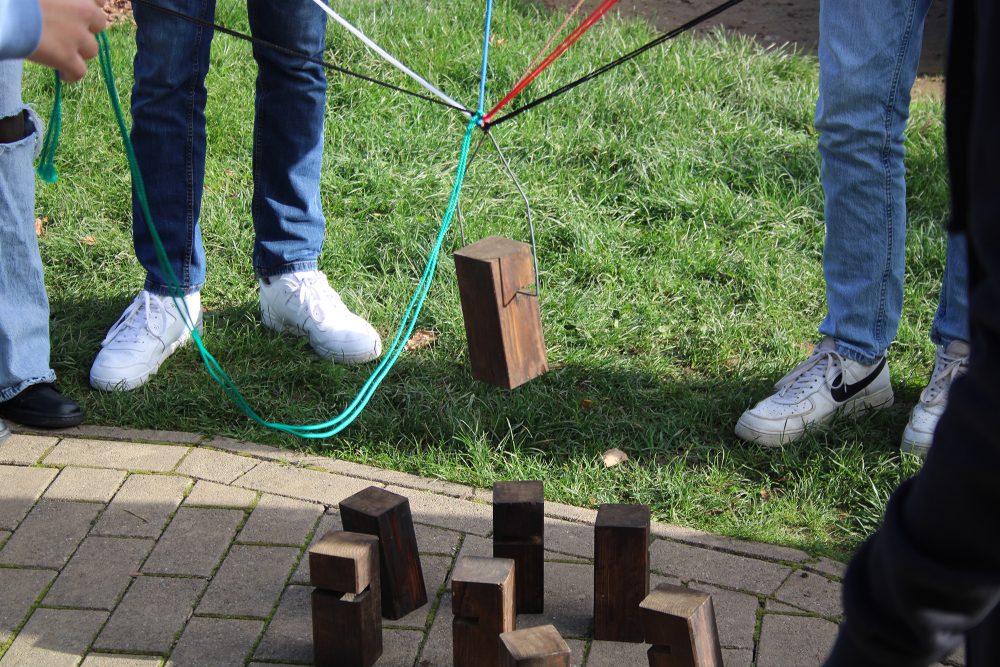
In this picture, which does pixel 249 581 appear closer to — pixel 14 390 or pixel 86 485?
pixel 86 485

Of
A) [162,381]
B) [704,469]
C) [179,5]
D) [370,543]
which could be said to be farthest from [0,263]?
[704,469]

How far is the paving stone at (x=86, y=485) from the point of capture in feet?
9.64

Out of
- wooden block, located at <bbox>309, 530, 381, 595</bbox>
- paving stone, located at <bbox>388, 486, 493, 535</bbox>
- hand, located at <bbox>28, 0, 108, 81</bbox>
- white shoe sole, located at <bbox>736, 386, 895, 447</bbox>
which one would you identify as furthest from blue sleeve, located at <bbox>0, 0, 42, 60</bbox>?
white shoe sole, located at <bbox>736, 386, 895, 447</bbox>

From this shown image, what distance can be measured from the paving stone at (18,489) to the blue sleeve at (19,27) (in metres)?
1.34

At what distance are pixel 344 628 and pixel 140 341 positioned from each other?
165cm

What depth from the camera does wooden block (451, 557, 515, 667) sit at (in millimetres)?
2201

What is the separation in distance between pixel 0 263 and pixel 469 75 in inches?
109

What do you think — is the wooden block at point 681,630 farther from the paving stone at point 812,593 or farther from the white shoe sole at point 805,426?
the white shoe sole at point 805,426

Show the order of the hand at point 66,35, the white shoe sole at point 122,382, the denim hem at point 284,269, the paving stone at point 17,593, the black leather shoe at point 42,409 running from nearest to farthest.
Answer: the hand at point 66,35
the paving stone at point 17,593
the black leather shoe at point 42,409
the white shoe sole at point 122,382
the denim hem at point 284,269

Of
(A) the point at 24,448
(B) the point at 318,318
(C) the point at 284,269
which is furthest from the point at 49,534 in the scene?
(C) the point at 284,269

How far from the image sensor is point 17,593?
8.45 feet

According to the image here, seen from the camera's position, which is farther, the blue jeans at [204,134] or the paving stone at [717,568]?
the blue jeans at [204,134]

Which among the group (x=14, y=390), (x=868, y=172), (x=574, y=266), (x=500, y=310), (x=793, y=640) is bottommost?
(x=793, y=640)

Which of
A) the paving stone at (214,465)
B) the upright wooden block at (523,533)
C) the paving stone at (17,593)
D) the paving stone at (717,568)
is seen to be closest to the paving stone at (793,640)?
the paving stone at (717,568)
